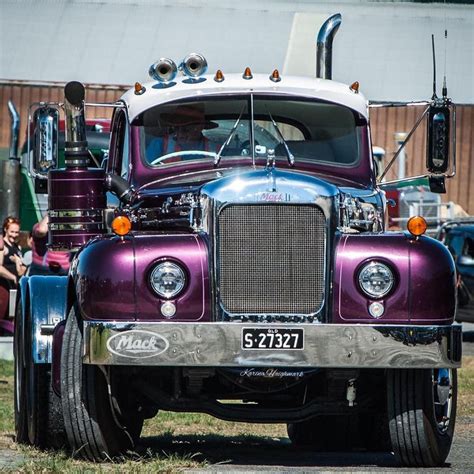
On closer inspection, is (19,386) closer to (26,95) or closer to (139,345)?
(139,345)

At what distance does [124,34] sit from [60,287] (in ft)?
110

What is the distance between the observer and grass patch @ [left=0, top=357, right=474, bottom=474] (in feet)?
24.5

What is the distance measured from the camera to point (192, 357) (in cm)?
752

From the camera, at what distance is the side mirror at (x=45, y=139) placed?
9164mm

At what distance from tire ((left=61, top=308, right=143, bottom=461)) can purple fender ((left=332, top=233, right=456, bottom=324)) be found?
131 cm

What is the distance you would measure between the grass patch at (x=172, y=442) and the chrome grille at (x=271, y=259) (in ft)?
2.95

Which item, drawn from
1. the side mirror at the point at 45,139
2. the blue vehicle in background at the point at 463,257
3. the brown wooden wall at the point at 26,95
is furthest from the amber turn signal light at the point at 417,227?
→ the brown wooden wall at the point at 26,95

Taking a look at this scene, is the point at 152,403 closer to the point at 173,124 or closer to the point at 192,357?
the point at 192,357

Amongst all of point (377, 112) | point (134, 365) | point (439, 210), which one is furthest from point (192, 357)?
point (377, 112)

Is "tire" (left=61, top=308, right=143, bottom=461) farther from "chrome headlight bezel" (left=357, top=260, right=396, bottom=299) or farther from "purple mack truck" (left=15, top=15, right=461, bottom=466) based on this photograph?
"chrome headlight bezel" (left=357, top=260, right=396, bottom=299)

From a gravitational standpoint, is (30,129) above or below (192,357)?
above

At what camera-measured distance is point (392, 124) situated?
120 ft

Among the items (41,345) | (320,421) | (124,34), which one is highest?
(124,34)

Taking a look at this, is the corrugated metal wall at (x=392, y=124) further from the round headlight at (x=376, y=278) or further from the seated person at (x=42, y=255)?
the round headlight at (x=376, y=278)
